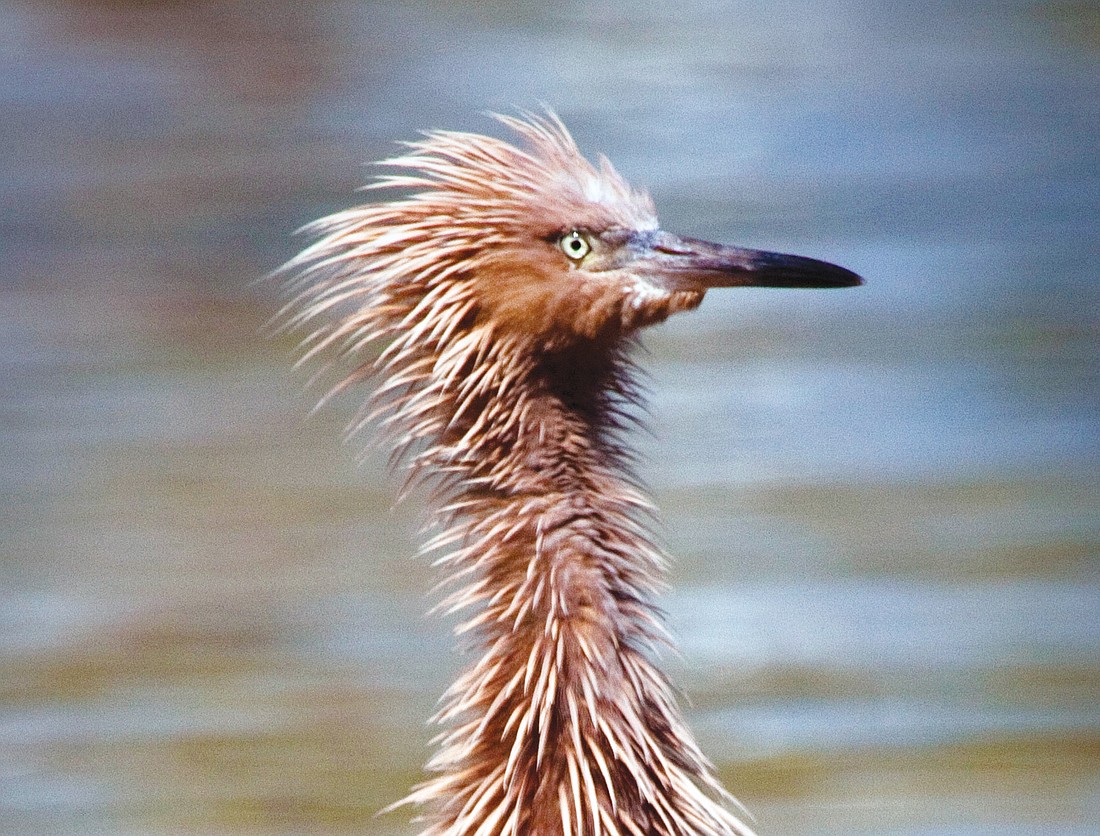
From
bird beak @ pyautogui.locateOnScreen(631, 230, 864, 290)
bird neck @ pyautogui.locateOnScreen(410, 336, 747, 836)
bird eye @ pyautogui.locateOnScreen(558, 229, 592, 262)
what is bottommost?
bird neck @ pyautogui.locateOnScreen(410, 336, 747, 836)

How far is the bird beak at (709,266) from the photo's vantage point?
253 cm

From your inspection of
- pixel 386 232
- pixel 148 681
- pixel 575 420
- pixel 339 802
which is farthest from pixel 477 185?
pixel 148 681

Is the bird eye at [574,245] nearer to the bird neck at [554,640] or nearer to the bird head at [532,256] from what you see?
the bird head at [532,256]

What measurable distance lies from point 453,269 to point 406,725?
10.4 ft

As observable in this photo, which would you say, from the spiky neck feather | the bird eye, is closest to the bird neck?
the spiky neck feather

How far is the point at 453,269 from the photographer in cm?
248

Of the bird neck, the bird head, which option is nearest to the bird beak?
the bird head

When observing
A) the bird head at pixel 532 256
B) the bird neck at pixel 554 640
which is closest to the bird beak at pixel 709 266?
the bird head at pixel 532 256

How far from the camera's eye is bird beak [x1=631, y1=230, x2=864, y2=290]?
8.30 feet

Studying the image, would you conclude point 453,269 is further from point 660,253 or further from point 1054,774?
point 1054,774

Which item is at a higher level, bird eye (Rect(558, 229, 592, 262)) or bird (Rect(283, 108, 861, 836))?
bird eye (Rect(558, 229, 592, 262))

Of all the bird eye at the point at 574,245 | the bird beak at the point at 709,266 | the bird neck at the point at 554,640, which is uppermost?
the bird eye at the point at 574,245

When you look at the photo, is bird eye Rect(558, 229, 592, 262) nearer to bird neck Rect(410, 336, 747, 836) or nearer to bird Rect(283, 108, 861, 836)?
bird Rect(283, 108, 861, 836)

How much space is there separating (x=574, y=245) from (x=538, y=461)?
11.7 inches
